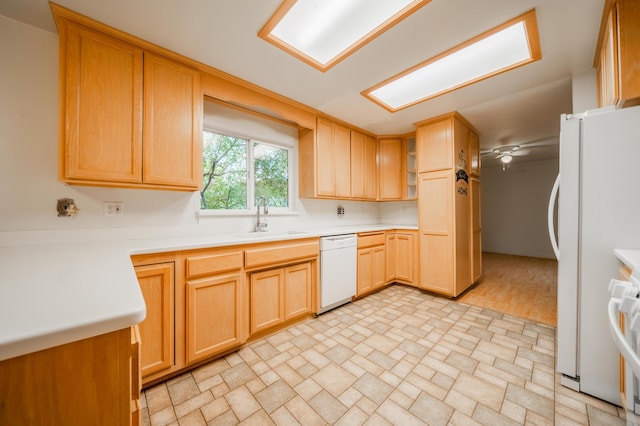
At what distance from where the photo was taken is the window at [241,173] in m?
2.43

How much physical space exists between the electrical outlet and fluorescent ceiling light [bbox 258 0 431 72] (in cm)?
162

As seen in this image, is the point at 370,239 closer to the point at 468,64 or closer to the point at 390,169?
the point at 390,169

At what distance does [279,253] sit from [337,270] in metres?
0.82

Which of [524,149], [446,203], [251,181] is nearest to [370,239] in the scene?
[446,203]

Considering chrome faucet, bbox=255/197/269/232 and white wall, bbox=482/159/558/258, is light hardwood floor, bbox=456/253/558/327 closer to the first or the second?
white wall, bbox=482/159/558/258

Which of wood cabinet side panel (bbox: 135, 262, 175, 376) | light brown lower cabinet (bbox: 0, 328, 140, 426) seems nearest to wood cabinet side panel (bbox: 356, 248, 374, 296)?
wood cabinet side panel (bbox: 135, 262, 175, 376)

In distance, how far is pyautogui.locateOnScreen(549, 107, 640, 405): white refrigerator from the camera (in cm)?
137

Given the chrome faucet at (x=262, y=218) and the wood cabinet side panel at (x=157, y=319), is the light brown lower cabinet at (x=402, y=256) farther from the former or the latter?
the wood cabinet side panel at (x=157, y=319)

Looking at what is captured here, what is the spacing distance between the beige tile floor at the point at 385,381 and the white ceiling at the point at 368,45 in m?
2.32

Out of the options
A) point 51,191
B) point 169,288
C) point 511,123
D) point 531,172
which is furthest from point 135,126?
point 531,172

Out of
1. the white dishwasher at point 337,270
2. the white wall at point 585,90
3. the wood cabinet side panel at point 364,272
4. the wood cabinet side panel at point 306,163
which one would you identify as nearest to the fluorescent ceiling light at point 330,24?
the wood cabinet side panel at point 306,163

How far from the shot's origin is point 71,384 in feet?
1.72

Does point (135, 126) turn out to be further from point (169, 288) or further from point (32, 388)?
point (32, 388)

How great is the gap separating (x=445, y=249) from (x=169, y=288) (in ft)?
9.73
